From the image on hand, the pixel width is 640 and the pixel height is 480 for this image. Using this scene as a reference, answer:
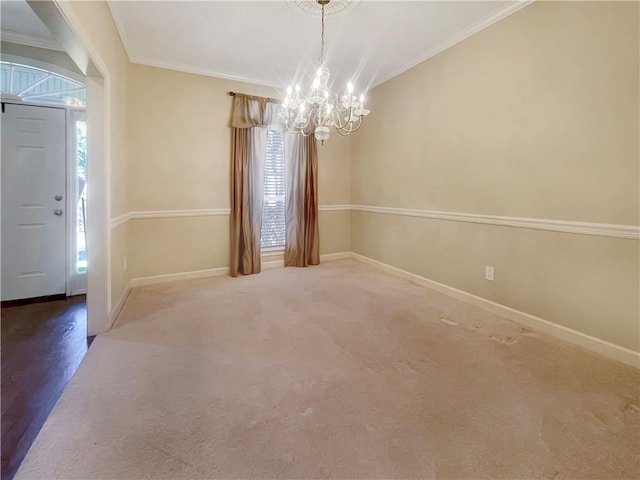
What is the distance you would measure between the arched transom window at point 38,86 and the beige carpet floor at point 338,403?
2.39 metres

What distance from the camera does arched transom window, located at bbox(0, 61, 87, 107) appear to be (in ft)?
9.83

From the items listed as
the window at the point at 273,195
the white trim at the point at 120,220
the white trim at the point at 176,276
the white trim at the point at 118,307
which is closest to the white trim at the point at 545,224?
the window at the point at 273,195

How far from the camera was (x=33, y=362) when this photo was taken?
2.05 meters

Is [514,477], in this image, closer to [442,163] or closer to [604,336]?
[604,336]

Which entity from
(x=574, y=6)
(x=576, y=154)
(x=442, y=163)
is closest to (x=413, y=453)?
(x=576, y=154)

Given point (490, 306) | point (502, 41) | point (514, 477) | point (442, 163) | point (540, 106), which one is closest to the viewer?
point (514, 477)

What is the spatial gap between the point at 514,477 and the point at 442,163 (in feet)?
9.10

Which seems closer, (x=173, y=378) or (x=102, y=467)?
(x=102, y=467)

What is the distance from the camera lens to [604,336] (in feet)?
7.14

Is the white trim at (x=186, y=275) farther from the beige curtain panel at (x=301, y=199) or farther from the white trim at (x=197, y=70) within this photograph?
the white trim at (x=197, y=70)

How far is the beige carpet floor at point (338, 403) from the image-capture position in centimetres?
128

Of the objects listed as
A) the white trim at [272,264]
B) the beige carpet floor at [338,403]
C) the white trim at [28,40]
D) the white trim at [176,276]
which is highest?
the white trim at [28,40]

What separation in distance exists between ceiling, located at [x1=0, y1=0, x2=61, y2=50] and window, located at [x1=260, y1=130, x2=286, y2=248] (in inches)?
92.0

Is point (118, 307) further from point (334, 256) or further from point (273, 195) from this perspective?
point (334, 256)
